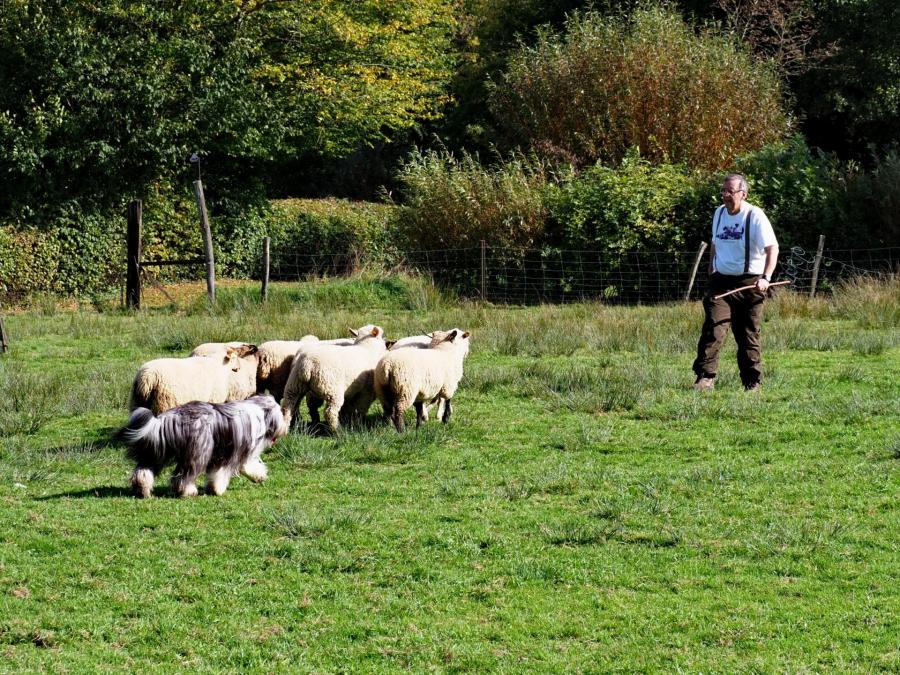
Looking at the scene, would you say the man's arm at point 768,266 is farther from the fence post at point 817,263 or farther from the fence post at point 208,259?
the fence post at point 208,259

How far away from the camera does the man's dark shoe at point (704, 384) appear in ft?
38.5

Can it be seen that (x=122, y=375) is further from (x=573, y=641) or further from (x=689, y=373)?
(x=573, y=641)

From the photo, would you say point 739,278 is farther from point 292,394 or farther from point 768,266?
point 292,394

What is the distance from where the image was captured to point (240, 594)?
245 inches

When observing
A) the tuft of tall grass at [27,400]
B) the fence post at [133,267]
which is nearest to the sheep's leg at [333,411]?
the tuft of tall grass at [27,400]

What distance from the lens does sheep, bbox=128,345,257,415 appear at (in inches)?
370

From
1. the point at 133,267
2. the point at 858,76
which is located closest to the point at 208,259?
the point at 133,267

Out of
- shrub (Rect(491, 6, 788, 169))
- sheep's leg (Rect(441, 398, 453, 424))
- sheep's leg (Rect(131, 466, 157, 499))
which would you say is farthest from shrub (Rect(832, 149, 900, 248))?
sheep's leg (Rect(131, 466, 157, 499))

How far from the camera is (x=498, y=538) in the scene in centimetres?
712

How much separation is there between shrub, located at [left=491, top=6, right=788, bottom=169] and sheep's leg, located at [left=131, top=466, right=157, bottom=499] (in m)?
20.2

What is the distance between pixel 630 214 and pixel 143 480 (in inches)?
645

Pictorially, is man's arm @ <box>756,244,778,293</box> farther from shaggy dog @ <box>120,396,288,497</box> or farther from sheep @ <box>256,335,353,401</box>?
shaggy dog @ <box>120,396,288,497</box>

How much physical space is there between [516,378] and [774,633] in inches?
284

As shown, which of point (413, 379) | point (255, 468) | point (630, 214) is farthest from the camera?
point (630, 214)
